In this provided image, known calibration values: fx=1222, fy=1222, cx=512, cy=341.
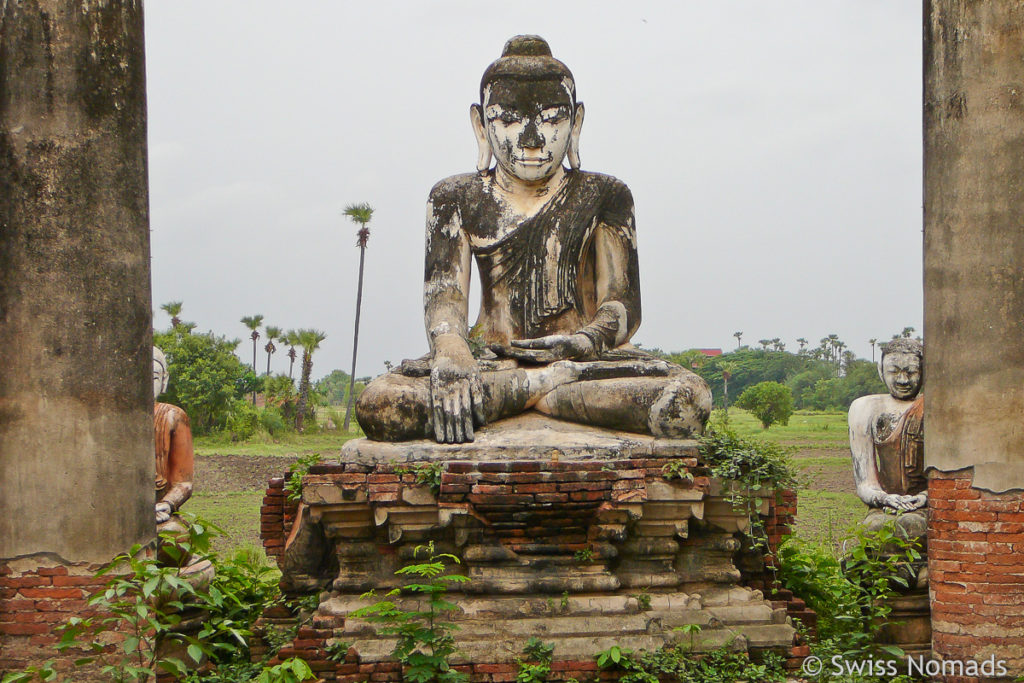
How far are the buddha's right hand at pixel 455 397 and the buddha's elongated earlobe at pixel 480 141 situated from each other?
169cm

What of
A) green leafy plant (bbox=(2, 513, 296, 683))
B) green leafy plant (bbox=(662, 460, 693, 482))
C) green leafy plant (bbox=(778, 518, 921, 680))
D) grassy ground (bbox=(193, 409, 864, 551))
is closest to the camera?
green leafy plant (bbox=(2, 513, 296, 683))

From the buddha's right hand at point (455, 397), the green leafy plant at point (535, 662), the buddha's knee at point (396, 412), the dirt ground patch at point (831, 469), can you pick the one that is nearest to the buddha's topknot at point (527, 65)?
the buddha's right hand at point (455, 397)

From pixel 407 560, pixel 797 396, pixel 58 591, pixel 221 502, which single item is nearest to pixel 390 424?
pixel 407 560

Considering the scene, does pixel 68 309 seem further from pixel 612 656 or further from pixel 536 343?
pixel 612 656

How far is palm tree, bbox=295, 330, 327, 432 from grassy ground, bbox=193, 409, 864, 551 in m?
2.65

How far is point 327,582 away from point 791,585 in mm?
3276

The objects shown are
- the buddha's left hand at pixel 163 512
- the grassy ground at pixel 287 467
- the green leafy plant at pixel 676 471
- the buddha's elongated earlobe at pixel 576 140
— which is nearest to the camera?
the green leafy plant at pixel 676 471

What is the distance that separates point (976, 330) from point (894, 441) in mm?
1144

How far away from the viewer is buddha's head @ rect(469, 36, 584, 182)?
26.8 feet

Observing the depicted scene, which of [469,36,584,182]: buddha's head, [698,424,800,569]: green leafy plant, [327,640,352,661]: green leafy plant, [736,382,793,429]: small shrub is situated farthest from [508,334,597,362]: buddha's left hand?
[736,382,793,429]: small shrub

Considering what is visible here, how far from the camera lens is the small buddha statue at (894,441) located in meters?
7.68

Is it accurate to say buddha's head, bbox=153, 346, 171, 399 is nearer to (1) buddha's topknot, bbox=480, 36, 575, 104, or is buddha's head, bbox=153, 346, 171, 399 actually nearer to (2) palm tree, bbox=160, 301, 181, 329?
(1) buddha's topknot, bbox=480, 36, 575, 104

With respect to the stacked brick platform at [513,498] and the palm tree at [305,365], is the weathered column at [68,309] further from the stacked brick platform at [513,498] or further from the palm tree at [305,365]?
the palm tree at [305,365]

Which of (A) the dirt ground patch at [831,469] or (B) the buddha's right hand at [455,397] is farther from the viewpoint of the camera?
(A) the dirt ground patch at [831,469]
